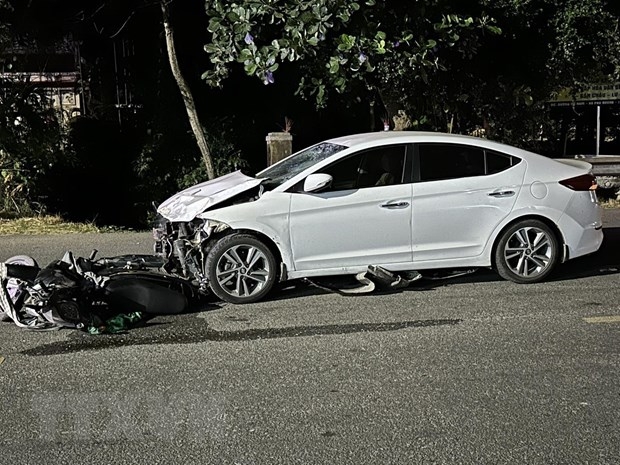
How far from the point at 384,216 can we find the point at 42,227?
6.69 metres

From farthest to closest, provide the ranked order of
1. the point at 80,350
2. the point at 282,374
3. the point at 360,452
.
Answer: the point at 80,350
the point at 282,374
the point at 360,452

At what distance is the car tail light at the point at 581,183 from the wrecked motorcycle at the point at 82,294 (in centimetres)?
387

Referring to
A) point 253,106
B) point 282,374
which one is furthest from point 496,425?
point 253,106

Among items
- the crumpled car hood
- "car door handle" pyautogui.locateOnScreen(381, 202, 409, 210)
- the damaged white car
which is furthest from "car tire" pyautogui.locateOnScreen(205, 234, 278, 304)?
"car door handle" pyautogui.locateOnScreen(381, 202, 409, 210)

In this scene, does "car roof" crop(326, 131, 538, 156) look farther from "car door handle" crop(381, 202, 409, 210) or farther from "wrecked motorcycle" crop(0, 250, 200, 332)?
"wrecked motorcycle" crop(0, 250, 200, 332)

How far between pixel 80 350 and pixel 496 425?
324cm

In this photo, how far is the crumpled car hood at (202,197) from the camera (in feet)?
26.1

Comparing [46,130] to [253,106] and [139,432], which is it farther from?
[139,432]

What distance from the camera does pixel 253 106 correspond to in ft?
55.7

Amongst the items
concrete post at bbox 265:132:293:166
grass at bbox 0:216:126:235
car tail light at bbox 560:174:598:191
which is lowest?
grass at bbox 0:216:126:235

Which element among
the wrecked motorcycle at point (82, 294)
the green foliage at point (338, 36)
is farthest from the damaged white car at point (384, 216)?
the green foliage at point (338, 36)

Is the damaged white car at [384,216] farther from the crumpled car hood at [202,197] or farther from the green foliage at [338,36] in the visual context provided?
the green foliage at [338,36]

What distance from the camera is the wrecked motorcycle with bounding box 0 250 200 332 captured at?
6965mm

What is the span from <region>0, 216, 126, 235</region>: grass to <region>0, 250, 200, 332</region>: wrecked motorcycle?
16.1 ft
